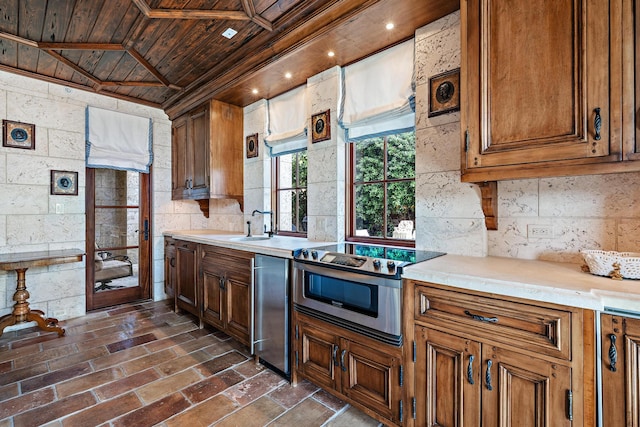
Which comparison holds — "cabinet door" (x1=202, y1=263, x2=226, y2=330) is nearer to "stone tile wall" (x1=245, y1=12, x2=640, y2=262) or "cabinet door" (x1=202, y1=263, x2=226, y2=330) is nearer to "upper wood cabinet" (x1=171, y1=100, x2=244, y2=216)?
"upper wood cabinet" (x1=171, y1=100, x2=244, y2=216)

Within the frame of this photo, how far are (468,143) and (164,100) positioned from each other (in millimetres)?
3845

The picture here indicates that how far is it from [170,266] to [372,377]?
Answer: 2.89 m

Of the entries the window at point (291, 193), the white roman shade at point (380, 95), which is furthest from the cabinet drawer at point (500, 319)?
the window at point (291, 193)

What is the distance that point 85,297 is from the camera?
350cm

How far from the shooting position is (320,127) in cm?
273

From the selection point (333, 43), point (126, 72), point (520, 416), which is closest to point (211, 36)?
point (333, 43)

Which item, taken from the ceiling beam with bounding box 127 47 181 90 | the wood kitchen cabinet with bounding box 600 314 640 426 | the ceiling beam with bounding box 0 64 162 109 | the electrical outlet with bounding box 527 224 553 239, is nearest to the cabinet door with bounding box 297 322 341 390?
the wood kitchen cabinet with bounding box 600 314 640 426

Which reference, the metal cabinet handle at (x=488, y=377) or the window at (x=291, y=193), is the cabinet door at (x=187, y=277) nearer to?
the window at (x=291, y=193)

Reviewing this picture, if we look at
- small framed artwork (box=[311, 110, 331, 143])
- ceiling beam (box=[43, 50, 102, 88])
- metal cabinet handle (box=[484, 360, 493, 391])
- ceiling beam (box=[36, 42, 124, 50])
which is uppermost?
ceiling beam (box=[43, 50, 102, 88])

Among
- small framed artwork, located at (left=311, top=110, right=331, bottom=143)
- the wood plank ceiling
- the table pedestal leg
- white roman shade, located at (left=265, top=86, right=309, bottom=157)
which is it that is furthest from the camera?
white roman shade, located at (left=265, top=86, right=309, bottom=157)

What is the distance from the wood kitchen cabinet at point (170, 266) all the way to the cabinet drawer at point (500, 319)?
300cm

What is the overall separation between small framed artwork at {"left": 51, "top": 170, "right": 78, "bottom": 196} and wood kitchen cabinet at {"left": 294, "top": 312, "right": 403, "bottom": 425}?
313 centimetres

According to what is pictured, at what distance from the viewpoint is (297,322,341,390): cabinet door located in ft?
6.00

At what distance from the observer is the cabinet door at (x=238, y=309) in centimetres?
A: 244
